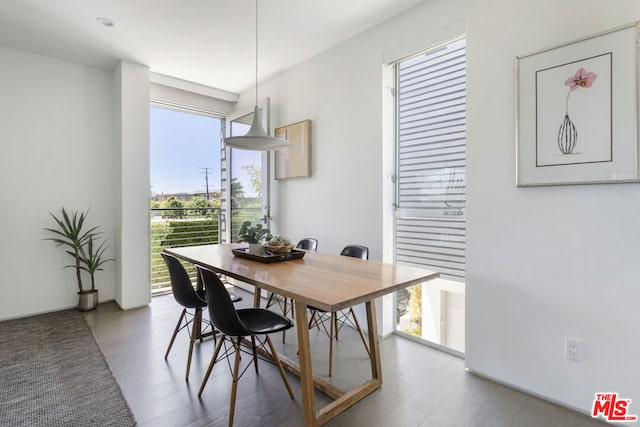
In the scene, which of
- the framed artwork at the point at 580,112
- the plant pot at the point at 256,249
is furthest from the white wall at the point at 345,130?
the plant pot at the point at 256,249

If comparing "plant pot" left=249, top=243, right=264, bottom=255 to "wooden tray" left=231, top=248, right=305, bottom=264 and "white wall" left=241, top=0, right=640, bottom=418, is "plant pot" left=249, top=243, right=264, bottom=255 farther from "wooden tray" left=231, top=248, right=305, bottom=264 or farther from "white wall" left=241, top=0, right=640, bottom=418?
"white wall" left=241, top=0, right=640, bottom=418

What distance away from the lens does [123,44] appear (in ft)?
10.7

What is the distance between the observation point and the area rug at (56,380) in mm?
1833

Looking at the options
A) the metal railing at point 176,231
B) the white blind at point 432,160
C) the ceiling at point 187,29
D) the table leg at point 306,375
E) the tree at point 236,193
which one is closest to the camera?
the table leg at point 306,375

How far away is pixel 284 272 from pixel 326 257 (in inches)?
23.0

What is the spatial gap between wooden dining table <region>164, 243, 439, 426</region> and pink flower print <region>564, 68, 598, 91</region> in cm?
134

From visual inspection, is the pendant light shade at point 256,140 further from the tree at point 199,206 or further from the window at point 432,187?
the tree at point 199,206

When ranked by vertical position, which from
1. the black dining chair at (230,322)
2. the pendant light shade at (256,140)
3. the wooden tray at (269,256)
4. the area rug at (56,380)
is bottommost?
the area rug at (56,380)

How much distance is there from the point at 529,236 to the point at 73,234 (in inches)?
169

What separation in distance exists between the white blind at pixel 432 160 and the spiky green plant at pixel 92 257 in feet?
11.2

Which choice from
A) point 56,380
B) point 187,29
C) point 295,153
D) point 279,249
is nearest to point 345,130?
point 295,153

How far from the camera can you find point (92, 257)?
377cm

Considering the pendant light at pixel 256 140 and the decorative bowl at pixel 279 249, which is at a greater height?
the pendant light at pixel 256 140

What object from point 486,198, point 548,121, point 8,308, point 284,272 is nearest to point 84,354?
point 8,308
